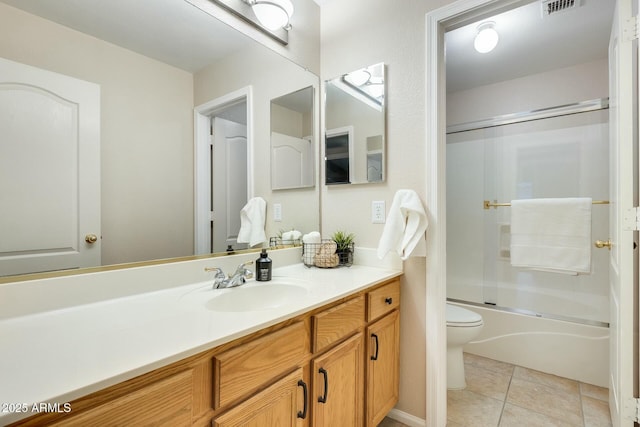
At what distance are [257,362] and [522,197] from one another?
2.66 metres

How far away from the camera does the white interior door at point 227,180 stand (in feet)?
4.56

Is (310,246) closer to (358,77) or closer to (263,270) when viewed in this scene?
(263,270)

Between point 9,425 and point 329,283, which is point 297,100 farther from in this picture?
point 9,425

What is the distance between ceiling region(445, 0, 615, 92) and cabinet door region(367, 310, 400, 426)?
1.84m

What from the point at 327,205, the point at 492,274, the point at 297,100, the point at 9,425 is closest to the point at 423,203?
the point at 327,205

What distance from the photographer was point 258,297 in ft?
4.19

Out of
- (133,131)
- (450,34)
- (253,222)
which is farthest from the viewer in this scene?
(450,34)

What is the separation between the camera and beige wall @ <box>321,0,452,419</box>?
5.04ft

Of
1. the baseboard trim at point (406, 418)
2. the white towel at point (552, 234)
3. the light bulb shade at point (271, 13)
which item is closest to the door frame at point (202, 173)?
the light bulb shade at point (271, 13)

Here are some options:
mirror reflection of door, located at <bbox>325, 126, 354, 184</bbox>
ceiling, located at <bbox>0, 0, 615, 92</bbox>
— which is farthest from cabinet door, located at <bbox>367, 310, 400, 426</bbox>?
ceiling, located at <bbox>0, 0, 615, 92</bbox>

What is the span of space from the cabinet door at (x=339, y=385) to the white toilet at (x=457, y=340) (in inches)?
36.1

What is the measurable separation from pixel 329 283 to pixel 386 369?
554 mm

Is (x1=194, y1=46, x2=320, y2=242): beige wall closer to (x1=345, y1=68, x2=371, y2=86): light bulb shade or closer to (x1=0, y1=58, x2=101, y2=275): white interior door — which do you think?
(x1=345, y1=68, x2=371, y2=86): light bulb shade

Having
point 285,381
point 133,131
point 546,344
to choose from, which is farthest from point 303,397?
point 546,344
